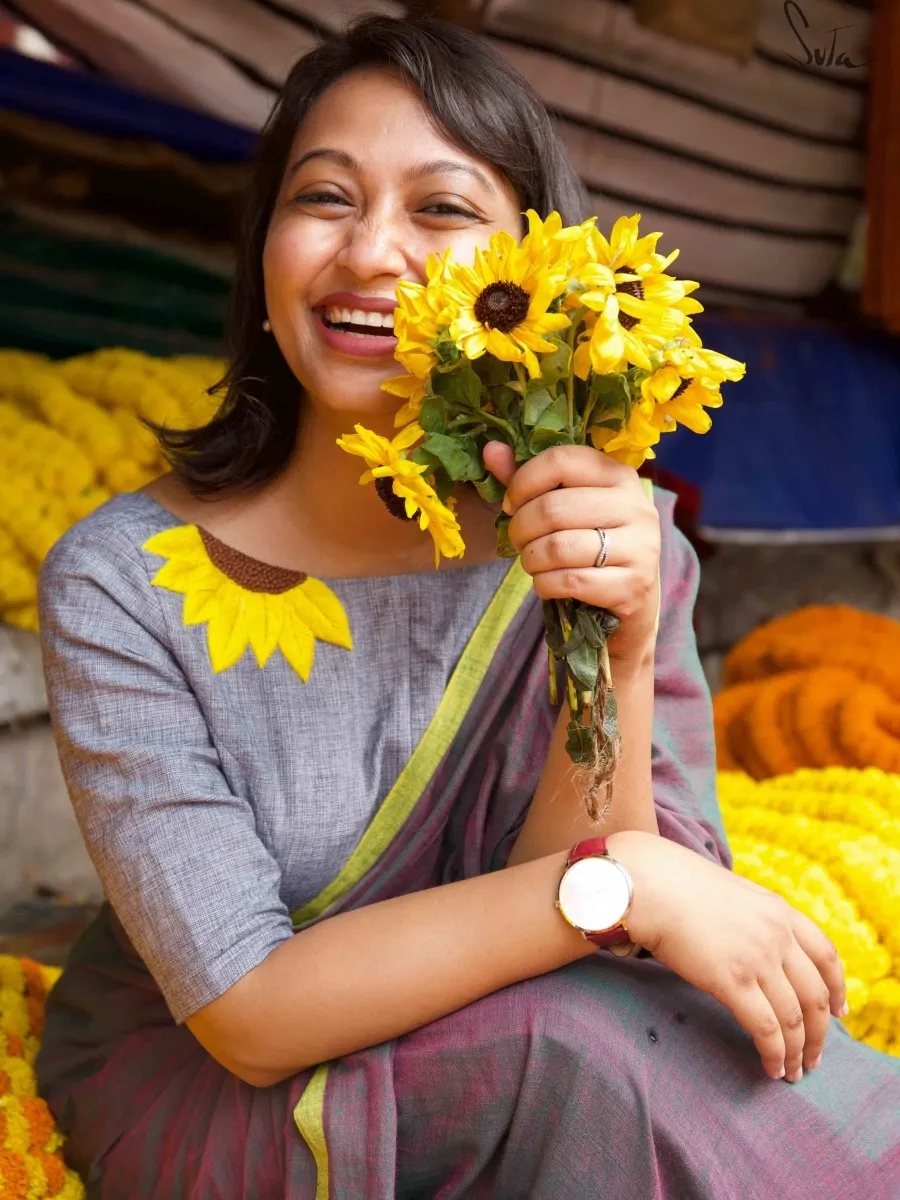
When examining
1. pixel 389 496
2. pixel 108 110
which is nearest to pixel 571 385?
pixel 389 496

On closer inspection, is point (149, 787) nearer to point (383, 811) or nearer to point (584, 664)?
point (383, 811)

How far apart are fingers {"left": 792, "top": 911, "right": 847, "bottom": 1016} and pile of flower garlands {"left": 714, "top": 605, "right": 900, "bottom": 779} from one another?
88 centimetres

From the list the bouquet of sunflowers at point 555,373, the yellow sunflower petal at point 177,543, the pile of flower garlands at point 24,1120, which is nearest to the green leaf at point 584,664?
Answer: the bouquet of sunflowers at point 555,373

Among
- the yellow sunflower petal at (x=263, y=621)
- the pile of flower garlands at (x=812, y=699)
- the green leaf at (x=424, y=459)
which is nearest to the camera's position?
the green leaf at (x=424, y=459)

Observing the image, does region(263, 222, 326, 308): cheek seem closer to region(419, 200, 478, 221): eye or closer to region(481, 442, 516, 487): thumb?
region(419, 200, 478, 221): eye

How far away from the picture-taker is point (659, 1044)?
48.6 inches

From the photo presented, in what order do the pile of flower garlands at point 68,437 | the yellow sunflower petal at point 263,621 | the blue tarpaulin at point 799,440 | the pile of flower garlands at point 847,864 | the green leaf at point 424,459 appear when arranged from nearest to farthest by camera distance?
the green leaf at point 424,459 < the yellow sunflower petal at point 263,621 < the pile of flower garlands at point 847,864 < the pile of flower garlands at point 68,437 < the blue tarpaulin at point 799,440

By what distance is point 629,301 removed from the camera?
1.06m

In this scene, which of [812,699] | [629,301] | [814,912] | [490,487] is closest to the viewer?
[629,301]

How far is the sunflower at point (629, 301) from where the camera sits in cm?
103

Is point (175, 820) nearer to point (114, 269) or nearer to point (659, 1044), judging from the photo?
point (659, 1044)

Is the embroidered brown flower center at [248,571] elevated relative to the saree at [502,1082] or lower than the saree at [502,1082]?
elevated

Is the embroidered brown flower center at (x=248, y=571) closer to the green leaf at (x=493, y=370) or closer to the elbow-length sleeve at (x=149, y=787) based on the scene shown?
the elbow-length sleeve at (x=149, y=787)

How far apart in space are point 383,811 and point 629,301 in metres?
0.66
